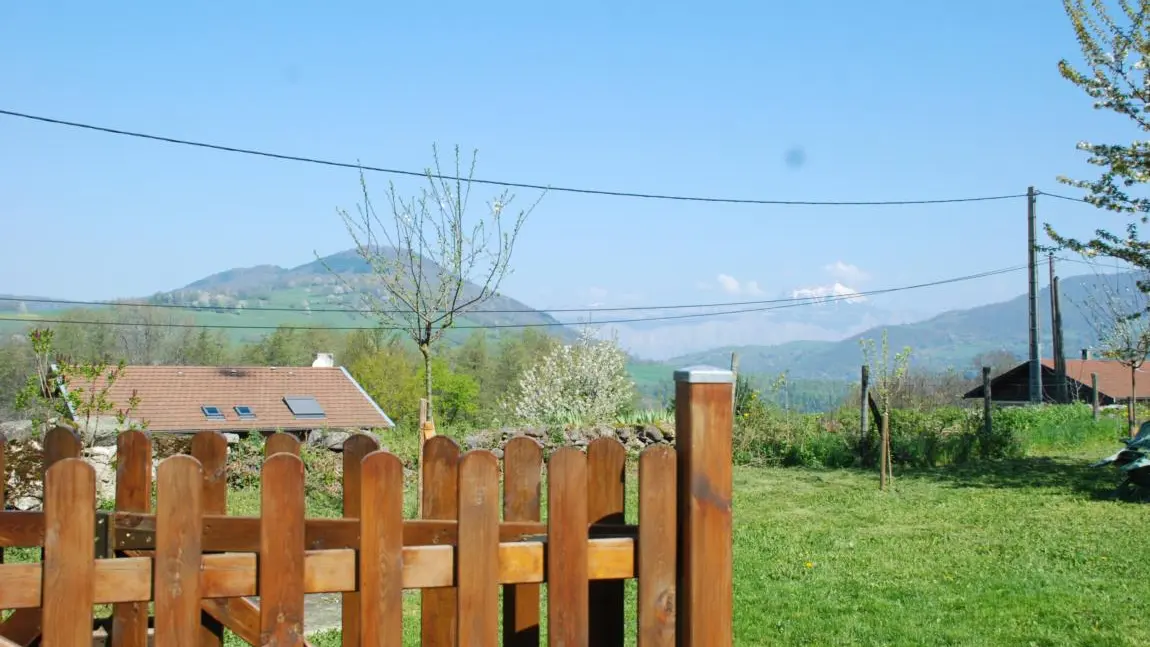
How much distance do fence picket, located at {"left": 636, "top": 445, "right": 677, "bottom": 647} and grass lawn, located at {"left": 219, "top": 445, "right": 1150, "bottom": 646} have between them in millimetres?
3692

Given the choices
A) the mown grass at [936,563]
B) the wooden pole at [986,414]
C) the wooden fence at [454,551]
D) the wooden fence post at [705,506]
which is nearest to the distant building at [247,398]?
the wooden pole at [986,414]

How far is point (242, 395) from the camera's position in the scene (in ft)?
118

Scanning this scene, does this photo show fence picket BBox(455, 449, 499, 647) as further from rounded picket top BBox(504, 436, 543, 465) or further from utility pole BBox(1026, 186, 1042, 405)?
utility pole BBox(1026, 186, 1042, 405)

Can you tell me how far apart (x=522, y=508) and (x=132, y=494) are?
3.80 feet

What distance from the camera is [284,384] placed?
3681 cm

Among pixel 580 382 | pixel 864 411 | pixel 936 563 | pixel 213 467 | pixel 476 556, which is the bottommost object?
pixel 936 563

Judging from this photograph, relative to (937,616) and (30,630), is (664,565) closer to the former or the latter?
(30,630)

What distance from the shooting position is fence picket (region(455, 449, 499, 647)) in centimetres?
212

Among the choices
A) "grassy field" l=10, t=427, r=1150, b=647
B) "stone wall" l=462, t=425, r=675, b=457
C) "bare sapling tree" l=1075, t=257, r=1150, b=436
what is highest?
"bare sapling tree" l=1075, t=257, r=1150, b=436

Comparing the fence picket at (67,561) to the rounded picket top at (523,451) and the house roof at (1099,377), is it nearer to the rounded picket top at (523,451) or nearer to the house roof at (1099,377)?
the rounded picket top at (523,451)

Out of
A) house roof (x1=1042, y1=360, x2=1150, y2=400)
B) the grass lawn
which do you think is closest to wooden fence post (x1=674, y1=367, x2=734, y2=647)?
the grass lawn

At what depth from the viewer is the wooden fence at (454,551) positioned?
1985 mm

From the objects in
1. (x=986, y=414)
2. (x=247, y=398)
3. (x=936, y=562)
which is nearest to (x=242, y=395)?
(x=247, y=398)

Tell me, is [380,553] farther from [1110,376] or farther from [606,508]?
[1110,376]
